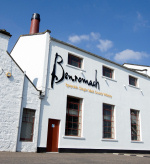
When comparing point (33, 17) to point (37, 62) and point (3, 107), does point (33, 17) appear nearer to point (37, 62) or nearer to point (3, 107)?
point (37, 62)

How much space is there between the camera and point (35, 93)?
13328mm

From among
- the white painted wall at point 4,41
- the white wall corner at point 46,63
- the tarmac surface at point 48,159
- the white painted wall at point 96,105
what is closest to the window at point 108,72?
the white painted wall at point 96,105

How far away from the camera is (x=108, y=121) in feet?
56.9

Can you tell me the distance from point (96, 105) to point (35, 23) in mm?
8582

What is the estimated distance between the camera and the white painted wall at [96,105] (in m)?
14.1

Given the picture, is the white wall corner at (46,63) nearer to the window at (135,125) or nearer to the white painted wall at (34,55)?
the white painted wall at (34,55)

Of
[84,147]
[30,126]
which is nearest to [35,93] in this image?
[30,126]

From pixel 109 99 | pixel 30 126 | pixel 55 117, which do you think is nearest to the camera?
pixel 30 126

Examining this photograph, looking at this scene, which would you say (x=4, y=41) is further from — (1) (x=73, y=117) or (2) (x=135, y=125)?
(2) (x=135, y=125)

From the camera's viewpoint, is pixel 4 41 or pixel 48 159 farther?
pixel 4 41

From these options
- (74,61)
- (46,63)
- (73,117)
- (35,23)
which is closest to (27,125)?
(73,117)

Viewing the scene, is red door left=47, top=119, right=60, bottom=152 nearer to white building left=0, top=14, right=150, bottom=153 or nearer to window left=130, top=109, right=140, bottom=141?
white building left=0, top=14, right=150, bottom=153

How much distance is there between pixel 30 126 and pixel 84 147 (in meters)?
4.55

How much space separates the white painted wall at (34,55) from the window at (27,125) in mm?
1758
